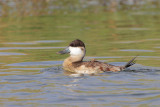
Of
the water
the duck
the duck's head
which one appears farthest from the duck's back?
the duck's head

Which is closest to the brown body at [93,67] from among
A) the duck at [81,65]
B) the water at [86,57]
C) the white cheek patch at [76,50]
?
the duck at [81,65]

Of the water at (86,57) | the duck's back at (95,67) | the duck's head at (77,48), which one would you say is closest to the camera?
the water at (86,57)

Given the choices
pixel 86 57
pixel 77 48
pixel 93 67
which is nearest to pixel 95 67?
pixel 93 67

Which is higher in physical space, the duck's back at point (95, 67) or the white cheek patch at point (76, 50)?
the white cheek patch at point (76, 50)

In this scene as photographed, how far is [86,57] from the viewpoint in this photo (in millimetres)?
13055

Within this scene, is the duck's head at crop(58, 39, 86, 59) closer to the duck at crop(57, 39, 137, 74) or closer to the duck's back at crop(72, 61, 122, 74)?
the duck at crop(57, 39, 137, 74)

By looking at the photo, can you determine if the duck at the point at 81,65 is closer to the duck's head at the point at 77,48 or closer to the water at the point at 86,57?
the duck's head at the point at 77,48

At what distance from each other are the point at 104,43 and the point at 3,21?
299 inches

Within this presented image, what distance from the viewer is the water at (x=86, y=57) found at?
7.81 m

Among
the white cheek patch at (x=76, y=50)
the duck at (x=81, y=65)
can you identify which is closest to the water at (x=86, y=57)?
the duck at (x=81, y=65)

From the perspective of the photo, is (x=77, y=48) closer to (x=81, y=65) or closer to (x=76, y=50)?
(x=76, y=50)

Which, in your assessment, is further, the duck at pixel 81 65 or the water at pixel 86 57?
the duck at pixel 81 65

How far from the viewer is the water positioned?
25.6ft

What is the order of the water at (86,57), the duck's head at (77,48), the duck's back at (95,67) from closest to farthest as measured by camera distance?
1. the water at (86,57)
2. the duck's back at (95,67)
3. the duck's head at (77,48)
